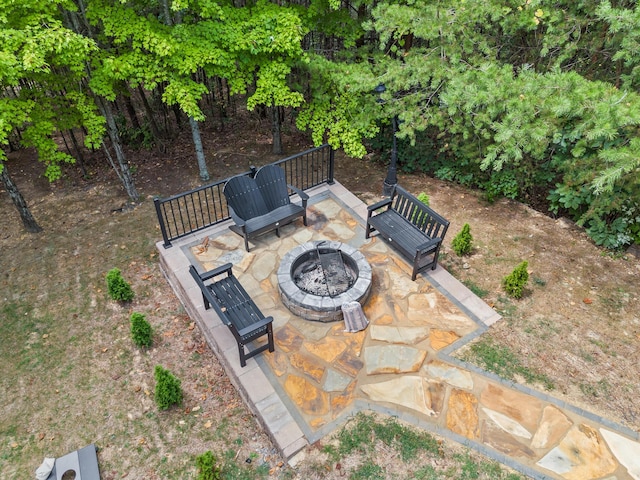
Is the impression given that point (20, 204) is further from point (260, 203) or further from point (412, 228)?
point (412, 228)

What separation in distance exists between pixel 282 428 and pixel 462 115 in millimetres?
5994

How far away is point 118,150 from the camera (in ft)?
28.3

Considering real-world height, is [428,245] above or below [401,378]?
above

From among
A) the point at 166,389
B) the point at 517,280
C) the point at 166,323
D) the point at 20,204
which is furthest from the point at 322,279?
the point at 20,204

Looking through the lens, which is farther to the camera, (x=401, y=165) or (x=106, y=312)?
(x=401, y=165)

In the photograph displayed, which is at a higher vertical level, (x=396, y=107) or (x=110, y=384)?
(x=396, y=107)

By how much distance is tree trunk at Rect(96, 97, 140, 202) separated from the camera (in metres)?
8.20

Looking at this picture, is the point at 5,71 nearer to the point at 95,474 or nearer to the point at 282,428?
the point at 95,474

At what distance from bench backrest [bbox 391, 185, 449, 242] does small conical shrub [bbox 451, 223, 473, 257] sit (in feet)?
1.32

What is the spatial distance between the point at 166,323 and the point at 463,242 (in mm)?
5124

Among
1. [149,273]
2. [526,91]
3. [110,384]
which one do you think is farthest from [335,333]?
[526,91]

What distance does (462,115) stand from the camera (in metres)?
7.27

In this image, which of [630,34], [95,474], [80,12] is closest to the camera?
[95,474]

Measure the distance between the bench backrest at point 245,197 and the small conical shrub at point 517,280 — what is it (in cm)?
420
